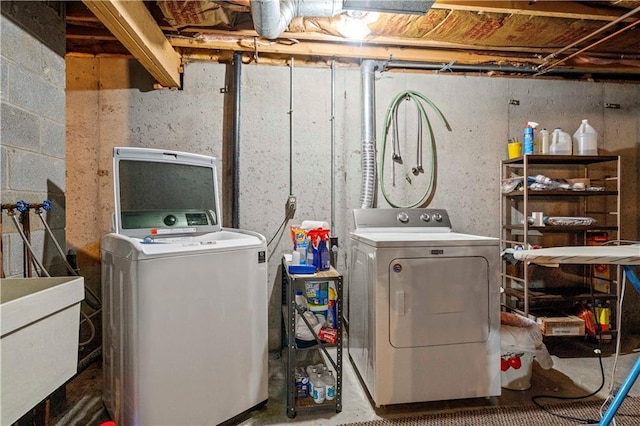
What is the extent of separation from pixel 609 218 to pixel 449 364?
225 cm

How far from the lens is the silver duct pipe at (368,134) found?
8.46 ft

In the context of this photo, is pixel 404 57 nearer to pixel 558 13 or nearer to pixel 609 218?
pixel 558 13

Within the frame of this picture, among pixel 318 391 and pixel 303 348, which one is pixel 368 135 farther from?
pixel 318 391

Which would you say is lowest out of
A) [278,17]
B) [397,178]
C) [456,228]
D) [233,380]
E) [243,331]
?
[233,380]

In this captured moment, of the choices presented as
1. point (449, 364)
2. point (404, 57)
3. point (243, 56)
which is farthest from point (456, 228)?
point (243, 56)

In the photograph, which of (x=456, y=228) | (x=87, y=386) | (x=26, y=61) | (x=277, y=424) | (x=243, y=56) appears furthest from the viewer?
(x=456, y=228)

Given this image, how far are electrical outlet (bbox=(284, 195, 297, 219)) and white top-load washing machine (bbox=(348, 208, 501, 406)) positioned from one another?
880mm

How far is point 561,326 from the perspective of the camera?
253 cm

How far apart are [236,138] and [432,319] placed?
1.82m

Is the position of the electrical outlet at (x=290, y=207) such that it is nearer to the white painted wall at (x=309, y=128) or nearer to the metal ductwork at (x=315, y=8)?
the white painted wall at (x=309, y=128)

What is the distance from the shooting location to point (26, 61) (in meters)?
1.66

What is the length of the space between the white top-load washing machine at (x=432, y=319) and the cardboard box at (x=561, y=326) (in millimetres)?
941

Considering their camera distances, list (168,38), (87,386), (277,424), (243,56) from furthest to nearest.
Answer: (243,56) → (168,38) → (87,386) → (277,424)

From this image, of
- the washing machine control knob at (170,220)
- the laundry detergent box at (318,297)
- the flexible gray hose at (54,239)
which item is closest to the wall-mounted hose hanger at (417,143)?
the laundry detergent box at (318,297)
